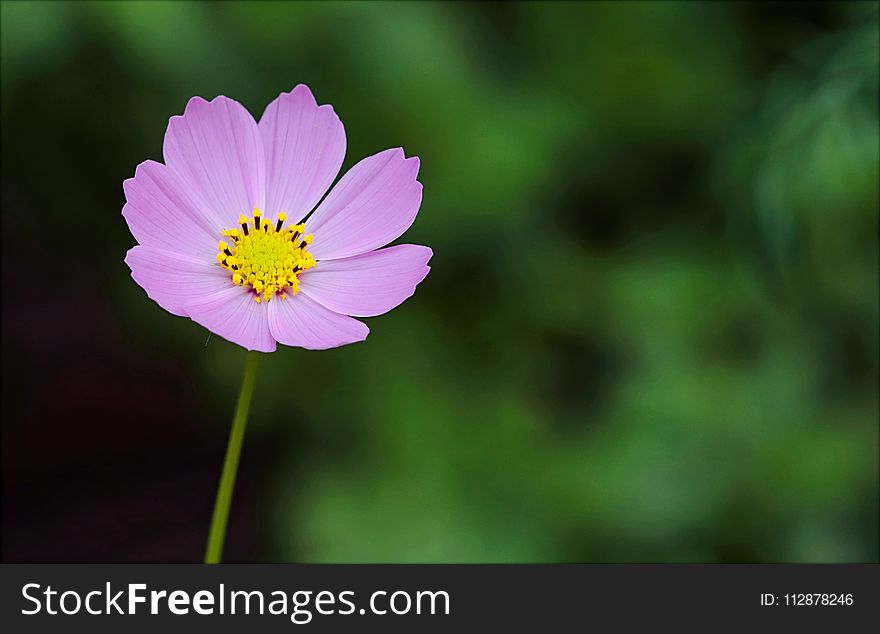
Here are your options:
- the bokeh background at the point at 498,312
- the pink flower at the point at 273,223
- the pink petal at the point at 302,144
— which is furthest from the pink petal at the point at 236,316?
the bokeh background at the point at 498,312

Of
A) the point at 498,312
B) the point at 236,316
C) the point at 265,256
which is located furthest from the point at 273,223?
the point at 498,312

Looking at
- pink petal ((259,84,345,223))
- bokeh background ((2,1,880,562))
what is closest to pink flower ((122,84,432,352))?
pink petal ((259,84,345,223))

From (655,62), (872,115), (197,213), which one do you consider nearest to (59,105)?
(197,213)

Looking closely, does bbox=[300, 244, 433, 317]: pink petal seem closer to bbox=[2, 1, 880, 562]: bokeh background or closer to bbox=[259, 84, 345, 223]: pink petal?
bbox=[259, 84, 345, 223]: pink petal

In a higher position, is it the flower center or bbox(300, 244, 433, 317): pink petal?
the flower center

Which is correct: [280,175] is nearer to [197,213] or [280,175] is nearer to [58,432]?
[197,213]

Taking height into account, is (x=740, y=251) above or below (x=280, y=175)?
above

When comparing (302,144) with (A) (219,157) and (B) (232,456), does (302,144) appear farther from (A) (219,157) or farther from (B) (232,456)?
(B) (232,456)

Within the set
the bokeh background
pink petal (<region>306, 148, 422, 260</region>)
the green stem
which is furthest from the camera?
the bokeh background
